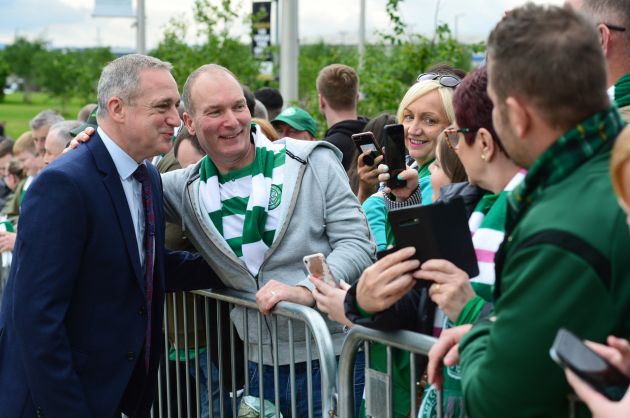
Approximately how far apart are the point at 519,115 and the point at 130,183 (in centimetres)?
235

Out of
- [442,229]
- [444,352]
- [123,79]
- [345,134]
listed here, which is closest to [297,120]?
[345,134]

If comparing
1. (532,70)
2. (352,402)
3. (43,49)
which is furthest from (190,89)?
(43,49)

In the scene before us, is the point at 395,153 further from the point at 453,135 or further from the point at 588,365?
the point at 588,365

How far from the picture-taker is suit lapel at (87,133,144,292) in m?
3.92

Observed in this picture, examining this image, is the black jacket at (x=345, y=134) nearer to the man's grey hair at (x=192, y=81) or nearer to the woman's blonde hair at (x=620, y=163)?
the man's grey hair at (x=192, y=81)

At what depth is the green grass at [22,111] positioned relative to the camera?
5559cm

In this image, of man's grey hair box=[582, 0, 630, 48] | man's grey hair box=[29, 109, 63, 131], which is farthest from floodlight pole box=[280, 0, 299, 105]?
man's grey hair box=[582, 0, 630, 48]

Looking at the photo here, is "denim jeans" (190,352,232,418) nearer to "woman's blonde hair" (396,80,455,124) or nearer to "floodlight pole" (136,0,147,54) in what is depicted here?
"woman's blonde hair" (396,80,455,124)

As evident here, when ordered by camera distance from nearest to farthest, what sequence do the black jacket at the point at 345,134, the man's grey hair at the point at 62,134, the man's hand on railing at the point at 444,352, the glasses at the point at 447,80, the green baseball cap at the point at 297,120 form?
the man's hand on railing at the point at 444,352
the glasses at the point at 447,80
the man's grey hair at the point at 62,134
the black jacket at the point at 345,134
the green baseball cap at the point at 297,120

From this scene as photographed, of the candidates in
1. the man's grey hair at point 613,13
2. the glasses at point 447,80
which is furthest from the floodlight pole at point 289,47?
the man's grey hair at point 613,13

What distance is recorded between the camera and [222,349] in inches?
183

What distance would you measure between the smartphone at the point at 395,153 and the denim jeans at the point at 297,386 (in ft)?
2.82

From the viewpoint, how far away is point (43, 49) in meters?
107

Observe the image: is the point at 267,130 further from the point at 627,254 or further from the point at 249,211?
the point at 627,254
